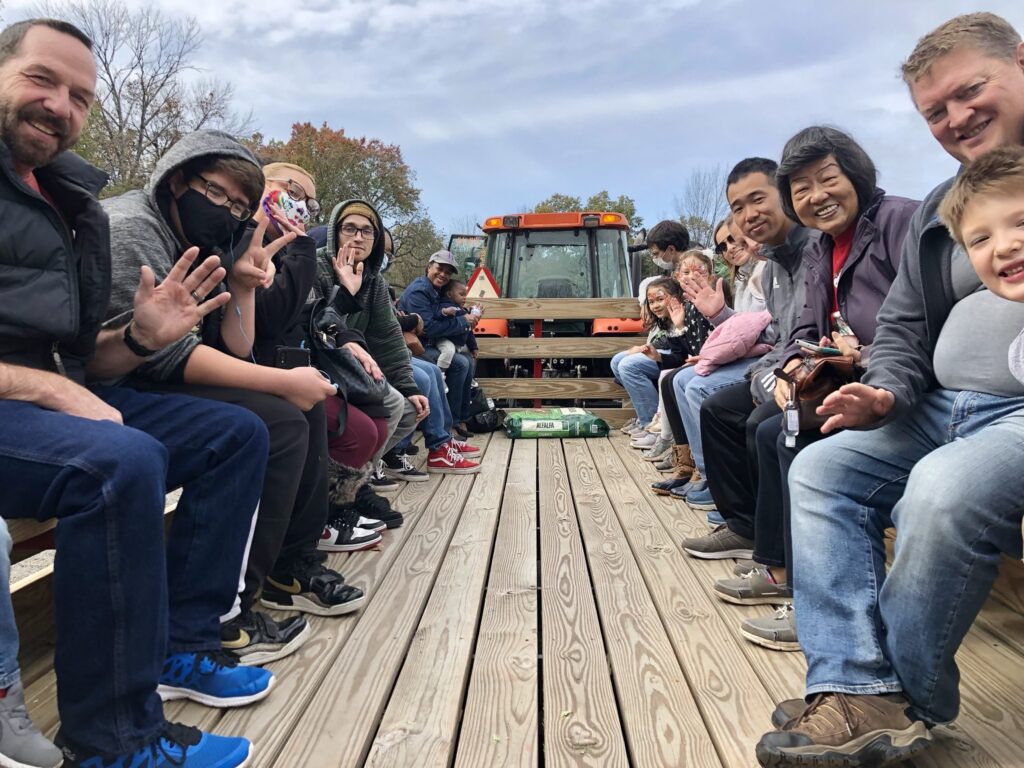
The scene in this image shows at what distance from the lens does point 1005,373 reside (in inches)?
59.1

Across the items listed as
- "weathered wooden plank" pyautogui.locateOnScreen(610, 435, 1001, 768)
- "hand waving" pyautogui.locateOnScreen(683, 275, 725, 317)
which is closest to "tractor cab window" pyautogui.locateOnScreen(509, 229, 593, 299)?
"hand waving" pyautogui.locateOnScreen(683, 275, 725, 317)

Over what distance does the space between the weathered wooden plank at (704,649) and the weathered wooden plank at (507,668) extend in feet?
1.26

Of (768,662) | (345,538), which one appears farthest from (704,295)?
(768,662)

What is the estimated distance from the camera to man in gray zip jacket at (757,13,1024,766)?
52.6 inches

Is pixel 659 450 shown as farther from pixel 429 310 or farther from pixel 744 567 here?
pixel 744 567

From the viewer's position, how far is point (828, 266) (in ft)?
7.93

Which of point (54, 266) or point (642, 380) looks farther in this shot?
point (642, 380)

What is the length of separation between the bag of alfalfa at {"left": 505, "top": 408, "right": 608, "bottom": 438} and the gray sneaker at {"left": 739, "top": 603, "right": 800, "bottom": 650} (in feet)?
12.1

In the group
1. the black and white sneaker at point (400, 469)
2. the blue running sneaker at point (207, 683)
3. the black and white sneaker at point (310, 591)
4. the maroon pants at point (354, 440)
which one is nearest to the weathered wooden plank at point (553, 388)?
the black and white sneaker at point (400, 469)

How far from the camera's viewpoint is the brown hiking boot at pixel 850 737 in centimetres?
134

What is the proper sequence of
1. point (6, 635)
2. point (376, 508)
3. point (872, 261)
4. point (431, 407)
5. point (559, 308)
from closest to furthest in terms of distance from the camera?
point (6, 635) → point (872, 261) → point (376, 508) → point (431, 407) → point (559, 308)

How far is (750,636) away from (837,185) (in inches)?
54.4

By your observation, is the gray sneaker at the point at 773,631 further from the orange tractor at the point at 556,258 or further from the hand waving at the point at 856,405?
the orange tractor at the point at 556,258

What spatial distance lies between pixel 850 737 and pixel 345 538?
77.7 inches
